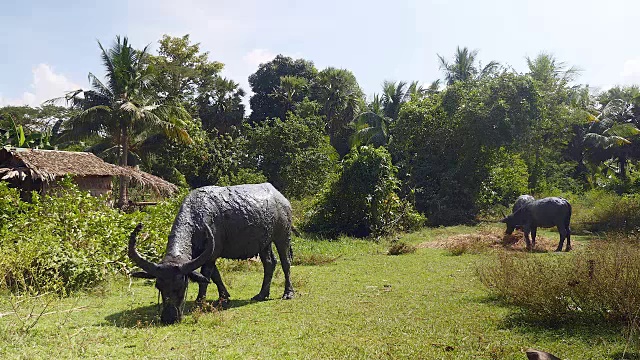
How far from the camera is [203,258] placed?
21.1ft

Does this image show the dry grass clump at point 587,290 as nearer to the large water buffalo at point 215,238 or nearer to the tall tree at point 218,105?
the large water buffalo at point 215,238

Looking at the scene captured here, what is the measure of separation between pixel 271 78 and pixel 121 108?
22032 mm

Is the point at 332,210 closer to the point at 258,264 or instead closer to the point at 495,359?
the point at 258,264

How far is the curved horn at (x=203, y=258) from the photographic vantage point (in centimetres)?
621

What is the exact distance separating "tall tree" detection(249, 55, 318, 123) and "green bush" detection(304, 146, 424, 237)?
21625mm

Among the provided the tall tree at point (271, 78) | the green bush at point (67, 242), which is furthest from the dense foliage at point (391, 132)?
the green bush at point (67, 242)

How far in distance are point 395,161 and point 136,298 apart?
2046 cm

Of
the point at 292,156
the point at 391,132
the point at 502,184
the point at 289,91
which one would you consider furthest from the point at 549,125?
the point at 289,91

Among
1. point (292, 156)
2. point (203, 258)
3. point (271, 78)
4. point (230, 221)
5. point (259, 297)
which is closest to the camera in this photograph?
point (203, 258)

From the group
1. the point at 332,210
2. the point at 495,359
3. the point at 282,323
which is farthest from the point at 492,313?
the point at 332,210

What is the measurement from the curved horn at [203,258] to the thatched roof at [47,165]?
6392 mm

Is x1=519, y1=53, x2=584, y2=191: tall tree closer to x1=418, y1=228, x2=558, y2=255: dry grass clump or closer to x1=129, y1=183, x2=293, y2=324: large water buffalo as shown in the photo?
x1=418, y1=228, x2=558, y2=255: dry grass clump

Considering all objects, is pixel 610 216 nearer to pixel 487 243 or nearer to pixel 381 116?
pixel 487 243

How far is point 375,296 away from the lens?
805 centimetres
